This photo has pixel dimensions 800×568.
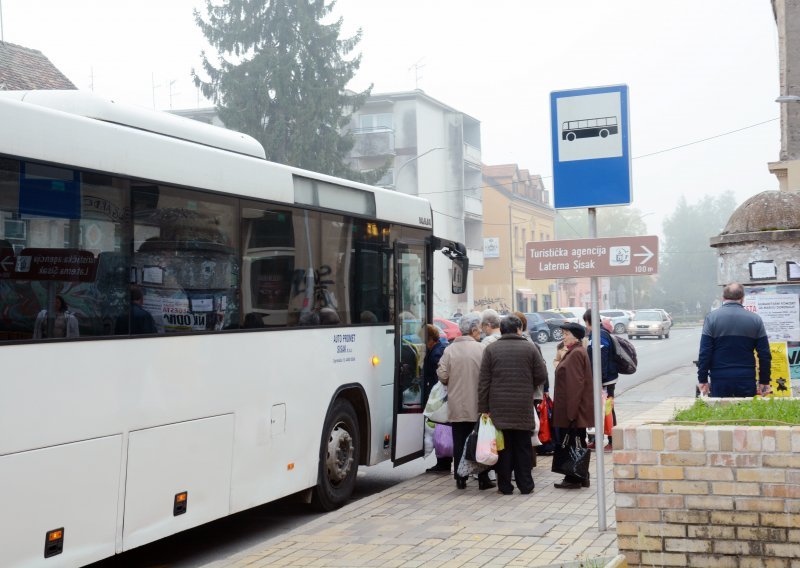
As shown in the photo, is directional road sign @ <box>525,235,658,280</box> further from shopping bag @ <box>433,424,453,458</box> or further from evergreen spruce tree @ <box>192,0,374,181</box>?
evergreen spruce tree @ <box>192,0,374,181</box>

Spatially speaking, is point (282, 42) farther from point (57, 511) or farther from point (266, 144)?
point (57, 511)

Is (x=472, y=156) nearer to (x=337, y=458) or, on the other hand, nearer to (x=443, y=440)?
(x=443, y=440)

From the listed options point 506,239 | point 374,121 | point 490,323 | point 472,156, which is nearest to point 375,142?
point 374,121

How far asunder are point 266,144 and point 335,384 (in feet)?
129

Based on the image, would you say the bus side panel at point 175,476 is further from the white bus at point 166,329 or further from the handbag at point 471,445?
the handbag at point 471,445

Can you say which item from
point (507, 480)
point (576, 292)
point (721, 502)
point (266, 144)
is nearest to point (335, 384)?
point (507, 480)

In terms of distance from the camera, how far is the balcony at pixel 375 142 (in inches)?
2579

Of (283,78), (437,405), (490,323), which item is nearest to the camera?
(437,405)

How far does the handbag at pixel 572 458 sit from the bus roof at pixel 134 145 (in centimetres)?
340

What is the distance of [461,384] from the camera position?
34.2ft

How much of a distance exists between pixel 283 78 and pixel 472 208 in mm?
26638

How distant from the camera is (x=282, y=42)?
49344mm

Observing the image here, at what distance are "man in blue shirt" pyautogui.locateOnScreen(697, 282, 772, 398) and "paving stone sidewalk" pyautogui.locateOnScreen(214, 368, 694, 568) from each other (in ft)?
4.70

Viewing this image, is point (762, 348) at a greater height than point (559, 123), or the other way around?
point (559, 123)
